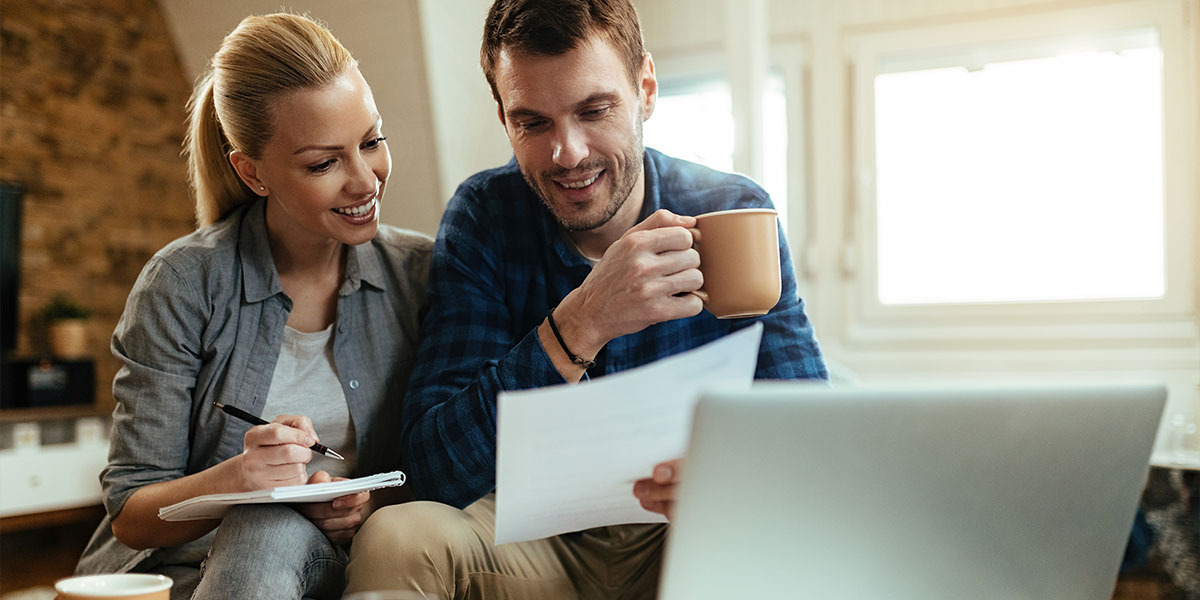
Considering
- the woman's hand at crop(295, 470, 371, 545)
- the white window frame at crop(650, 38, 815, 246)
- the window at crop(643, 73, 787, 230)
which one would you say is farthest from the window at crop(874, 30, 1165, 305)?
the woman's hand at crop(295, 470, 371, 545)

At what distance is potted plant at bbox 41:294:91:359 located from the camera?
3018mm

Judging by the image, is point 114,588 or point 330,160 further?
point 330,160

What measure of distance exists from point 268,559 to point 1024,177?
109 inches

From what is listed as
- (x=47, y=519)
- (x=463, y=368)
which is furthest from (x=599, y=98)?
(x=47, y=519)

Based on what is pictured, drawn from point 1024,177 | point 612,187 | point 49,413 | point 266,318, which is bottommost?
point 49,413

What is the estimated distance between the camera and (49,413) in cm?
291

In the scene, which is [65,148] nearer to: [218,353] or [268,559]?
[218,353]

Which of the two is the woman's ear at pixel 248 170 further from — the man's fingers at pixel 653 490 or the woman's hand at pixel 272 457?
the man's fingers at pixel 653 490

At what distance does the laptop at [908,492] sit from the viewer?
1.91 ft

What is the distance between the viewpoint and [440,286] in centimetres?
112

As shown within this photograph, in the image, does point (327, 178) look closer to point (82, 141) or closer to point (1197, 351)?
point (82, 141)

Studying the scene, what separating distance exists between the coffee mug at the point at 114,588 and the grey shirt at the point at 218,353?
1.47 feet

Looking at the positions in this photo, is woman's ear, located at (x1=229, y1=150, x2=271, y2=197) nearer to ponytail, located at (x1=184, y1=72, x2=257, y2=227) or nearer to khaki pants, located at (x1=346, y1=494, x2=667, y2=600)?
ponytail, located at (x1=184, y1=72, x2=257, y2=227)

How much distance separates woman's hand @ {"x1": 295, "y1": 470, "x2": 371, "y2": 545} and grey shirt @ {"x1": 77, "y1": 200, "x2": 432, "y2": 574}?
0.09 m
